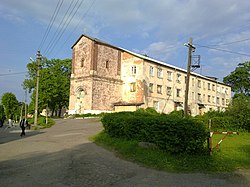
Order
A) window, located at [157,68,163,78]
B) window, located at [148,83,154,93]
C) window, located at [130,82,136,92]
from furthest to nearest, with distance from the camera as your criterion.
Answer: window, located at [157,68,163,78]
window, located at [148,83,154,93]
window, located at [130,82,136,92]

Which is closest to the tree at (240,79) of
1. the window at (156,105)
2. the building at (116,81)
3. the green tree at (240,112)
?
the building at (116,81)

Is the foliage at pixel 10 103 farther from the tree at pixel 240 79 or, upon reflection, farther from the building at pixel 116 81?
the tree at pixel 240 79

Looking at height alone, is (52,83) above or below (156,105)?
above

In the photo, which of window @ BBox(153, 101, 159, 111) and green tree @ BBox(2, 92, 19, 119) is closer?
window @ BBox(153, 101, 159, 111)

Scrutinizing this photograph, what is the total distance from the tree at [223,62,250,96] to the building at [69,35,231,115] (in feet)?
76.4

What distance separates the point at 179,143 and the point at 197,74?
46119mm

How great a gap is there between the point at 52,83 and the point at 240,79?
4585cm

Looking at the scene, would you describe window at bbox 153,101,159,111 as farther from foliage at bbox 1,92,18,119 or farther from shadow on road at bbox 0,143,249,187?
foliage at bbox 1,92,18,119

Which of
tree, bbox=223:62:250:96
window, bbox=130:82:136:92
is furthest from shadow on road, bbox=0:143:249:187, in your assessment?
tree, bbox=223:62:250:96

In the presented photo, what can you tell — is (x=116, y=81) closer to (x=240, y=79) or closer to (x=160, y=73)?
(x=160, y=73)

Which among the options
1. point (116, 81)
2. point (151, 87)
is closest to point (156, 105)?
point (151, 87)

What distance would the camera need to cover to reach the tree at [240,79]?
60.3m

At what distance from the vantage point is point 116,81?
141 feet

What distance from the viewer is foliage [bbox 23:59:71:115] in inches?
1927
